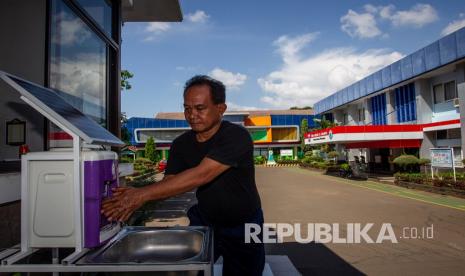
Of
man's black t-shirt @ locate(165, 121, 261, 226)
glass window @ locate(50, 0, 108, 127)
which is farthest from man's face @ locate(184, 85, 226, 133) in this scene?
glass window @ locate(50, 0, 108, 127)

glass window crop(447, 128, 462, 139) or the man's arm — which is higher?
glass window crop(447, 128, 462, 139)

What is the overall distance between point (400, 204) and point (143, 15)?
34.1 feet

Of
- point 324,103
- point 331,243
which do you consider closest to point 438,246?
point 331,243

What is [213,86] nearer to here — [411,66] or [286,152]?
Answer: [411,66]

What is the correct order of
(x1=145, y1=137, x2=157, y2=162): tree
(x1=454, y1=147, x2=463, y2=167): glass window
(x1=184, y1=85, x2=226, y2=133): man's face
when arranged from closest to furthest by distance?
(x1=184, y1=85, x2=226, y2=133): man's face, (x1=454, y1=147, x2=463, y2=167): glass window, (x1=145, y1=137, x2=157, y2=162): tree

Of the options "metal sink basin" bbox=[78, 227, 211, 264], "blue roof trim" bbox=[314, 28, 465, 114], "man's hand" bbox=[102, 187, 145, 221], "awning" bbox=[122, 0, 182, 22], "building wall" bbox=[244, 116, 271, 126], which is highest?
"blue roof trim" bbox=[314, 28, 465, 114]

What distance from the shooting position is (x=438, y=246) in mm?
6871

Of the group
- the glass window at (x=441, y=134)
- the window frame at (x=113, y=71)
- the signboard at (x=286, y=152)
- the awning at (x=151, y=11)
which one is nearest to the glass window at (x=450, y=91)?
the glass window at (x=441, y=134)

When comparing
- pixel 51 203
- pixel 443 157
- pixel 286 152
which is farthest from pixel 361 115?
pixel 51 203

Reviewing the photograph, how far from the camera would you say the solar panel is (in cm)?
174

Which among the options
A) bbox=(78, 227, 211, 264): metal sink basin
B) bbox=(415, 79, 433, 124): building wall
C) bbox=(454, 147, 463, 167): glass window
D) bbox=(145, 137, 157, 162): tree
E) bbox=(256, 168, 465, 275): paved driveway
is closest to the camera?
bbox=(78, 227, 211, 264): metal sink basin

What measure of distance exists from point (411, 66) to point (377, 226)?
17144mm

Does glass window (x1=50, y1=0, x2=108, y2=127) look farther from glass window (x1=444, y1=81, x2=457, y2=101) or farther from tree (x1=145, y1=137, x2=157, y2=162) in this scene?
tree (x1=145, y1=137, x2=157, y2=162)

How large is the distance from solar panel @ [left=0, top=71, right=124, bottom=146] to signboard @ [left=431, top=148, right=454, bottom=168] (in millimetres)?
17118
